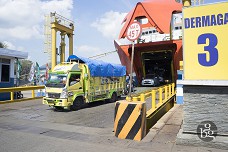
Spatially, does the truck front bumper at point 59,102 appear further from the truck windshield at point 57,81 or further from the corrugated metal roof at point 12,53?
the corrugated metal roof at point 12,53

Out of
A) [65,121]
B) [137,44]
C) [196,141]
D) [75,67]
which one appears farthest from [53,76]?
[137,44]

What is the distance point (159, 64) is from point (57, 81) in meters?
22.7

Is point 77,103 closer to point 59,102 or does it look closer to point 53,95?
point 59,102

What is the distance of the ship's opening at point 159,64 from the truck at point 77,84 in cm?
1405

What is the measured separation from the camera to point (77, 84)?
11.9 metres

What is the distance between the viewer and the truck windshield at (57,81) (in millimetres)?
11285

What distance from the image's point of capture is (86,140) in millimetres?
5816

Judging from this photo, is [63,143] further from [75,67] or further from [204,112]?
[75,67]

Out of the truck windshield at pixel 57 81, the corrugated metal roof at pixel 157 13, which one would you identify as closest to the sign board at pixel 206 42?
the truck windshield at pixel 57 81

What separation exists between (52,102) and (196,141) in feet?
26.7

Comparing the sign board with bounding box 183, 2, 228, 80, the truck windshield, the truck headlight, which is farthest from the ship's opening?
the sign board with bounding box 183, 2, 228, 80

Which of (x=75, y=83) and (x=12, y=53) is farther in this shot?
(x=12, y=53)


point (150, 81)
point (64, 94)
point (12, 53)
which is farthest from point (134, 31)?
point (150, 81)

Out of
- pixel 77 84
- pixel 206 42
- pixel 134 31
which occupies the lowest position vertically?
pixel 77 84
